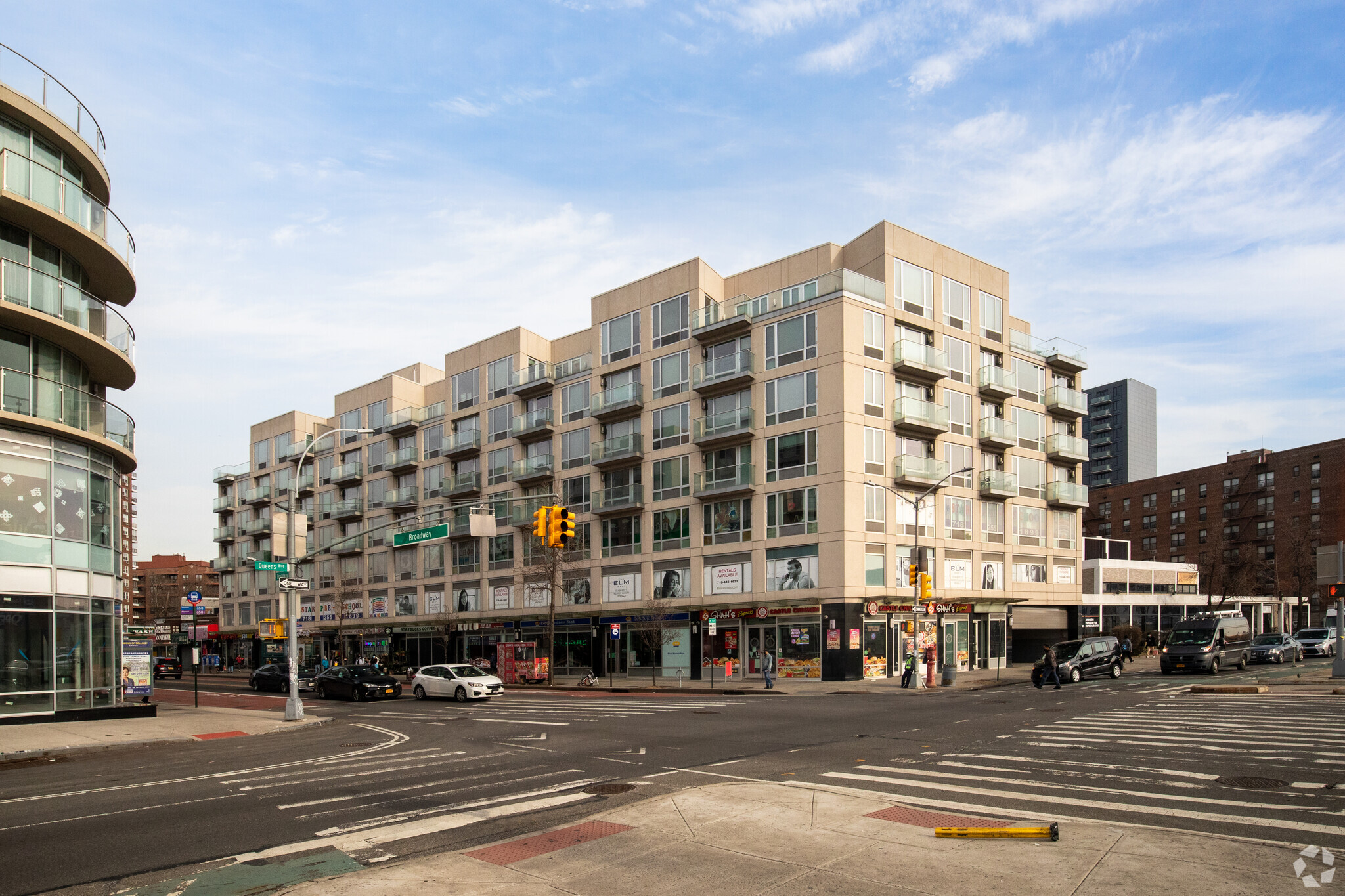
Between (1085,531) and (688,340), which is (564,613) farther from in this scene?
(1085,531)

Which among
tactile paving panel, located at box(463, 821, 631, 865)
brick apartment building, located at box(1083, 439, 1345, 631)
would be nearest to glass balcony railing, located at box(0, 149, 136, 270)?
tactile paving panel, located at box(463, 821, 631, 865)

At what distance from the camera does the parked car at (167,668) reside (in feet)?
212

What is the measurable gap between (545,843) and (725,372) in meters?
38.6

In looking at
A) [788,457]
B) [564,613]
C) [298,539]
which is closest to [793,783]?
[298,539]

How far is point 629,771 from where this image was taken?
1471 centimetres

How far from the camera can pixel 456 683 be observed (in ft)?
114

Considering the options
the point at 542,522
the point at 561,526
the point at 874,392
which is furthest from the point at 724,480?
the point at 561,526

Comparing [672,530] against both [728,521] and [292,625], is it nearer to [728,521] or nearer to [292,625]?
[728,521]

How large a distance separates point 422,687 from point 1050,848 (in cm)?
3132

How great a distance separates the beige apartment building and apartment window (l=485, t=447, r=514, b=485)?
319 mm

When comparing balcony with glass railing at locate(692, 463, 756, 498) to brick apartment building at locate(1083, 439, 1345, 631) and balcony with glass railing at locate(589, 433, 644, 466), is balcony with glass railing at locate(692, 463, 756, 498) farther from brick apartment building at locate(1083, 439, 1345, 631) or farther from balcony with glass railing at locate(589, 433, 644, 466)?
brick apartment building at locate(1083, 439, 1345, 631)

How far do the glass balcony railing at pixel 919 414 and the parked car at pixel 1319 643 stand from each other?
21.2 m

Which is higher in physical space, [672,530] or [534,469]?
[534,469]

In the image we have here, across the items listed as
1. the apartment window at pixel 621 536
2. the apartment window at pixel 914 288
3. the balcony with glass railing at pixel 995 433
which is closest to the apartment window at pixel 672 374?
the apartment window at pixel 621 536
